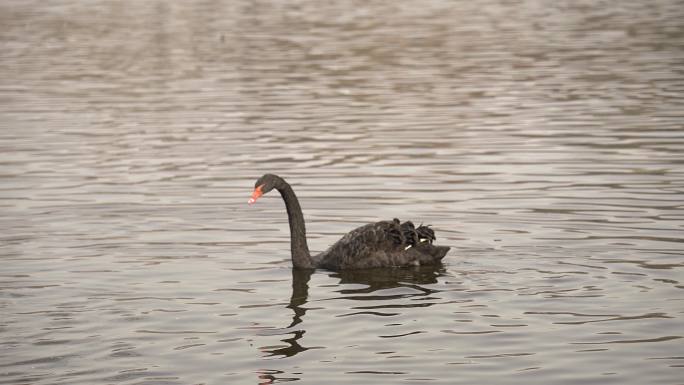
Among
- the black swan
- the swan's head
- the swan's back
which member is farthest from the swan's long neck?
the swan's back

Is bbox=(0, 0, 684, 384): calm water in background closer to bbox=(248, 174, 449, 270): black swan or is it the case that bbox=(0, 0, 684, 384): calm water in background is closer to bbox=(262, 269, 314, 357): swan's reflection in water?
bbox=(262, 269, 314, 357): swan's reflection in water

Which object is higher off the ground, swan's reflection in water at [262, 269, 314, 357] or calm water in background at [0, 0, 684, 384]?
calm water in background at [0, 0, 684, 384]

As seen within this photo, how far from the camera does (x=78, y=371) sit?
28.0ft

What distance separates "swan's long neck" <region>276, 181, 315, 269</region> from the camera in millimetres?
11602

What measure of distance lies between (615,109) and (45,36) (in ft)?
70.4

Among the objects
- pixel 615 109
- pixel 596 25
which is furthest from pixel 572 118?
pixel 596 25

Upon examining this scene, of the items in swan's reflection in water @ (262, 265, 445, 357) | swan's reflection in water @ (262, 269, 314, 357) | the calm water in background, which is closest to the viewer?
the calm water in background

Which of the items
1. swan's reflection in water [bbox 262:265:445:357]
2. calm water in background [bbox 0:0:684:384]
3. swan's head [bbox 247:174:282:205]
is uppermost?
swan's head [bbox 247:174:282:205]

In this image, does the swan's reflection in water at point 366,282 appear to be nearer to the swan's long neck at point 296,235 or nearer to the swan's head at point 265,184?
the swan's long neck at point 296,235

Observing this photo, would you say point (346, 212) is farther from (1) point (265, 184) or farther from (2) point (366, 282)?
(2) point (366, 282)

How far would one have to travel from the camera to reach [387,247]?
452 inches

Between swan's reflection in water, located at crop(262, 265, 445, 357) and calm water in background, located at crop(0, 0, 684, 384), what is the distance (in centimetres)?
3

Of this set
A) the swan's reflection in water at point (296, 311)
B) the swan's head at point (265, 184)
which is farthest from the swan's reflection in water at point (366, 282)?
the swan's head at point (265, 184)

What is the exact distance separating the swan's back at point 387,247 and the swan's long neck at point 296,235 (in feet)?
1.00
